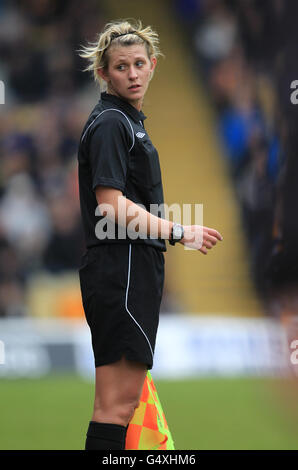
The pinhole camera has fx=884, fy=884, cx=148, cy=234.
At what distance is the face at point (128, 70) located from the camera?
2.96 meters

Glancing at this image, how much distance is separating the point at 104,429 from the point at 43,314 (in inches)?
290

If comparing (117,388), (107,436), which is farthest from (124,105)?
(107,436)

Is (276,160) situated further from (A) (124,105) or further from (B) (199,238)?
(A) (124,105)

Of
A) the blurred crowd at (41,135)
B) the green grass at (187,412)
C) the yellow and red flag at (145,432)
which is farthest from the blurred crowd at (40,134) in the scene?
the yellow and red flag at (145,432)

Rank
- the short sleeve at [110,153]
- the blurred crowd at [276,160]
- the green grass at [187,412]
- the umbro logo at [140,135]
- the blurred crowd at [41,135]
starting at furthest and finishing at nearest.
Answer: the blurred crowd at [41,135] < the green grass at [187,412] < the blurred crowd at [276,160] < the umbro logo at [140,135] < the short sleeve at [110,153]

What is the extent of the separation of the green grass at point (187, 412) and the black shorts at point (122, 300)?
46.4 inches

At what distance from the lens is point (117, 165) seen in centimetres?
283

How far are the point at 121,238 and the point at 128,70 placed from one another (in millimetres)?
565

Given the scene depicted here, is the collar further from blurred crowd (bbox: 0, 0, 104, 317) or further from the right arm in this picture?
blurred crowd (bbox: 0, 0, 104, 317)

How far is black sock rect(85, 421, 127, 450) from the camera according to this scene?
9.36ft

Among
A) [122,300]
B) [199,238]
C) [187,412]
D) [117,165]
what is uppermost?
[117,165]

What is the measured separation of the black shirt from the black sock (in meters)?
0.59

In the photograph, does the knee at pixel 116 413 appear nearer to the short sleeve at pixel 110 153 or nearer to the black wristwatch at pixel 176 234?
the black wristwatch at pixel 176 234
